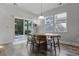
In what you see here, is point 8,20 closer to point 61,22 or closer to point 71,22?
point 61,22

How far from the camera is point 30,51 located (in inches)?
97.5

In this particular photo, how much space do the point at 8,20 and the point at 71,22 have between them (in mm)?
1534

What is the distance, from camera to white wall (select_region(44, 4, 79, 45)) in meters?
2.43

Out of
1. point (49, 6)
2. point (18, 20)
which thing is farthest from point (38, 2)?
point (18, 20)

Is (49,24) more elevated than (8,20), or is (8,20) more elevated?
(8,20)

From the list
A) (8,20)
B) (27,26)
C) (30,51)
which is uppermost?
(8,20)

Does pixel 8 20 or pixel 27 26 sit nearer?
pixel 8 20

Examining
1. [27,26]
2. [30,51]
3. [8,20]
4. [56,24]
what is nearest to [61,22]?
[56,24]

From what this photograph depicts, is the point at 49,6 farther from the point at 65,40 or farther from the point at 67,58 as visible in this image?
the point at 67,58

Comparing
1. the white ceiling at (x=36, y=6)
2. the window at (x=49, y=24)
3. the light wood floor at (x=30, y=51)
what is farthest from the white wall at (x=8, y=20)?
the window at (x=49, y=24)

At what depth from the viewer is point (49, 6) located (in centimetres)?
247

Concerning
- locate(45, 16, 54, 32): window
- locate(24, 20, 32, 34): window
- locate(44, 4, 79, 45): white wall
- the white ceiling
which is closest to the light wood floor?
locate(44, 4, 79, 45): white wall

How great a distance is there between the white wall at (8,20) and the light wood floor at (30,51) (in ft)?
0.66

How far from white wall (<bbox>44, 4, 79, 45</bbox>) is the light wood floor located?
0.55 feet
